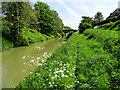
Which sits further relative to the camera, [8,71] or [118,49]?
[8,71]

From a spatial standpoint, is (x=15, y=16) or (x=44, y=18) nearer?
(x=15, y=16)

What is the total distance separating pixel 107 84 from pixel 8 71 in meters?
7.27

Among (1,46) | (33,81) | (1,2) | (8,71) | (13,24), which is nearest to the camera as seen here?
(33,81)

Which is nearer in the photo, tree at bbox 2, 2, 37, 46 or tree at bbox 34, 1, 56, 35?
A: tree at bbox 2, 2, 37, 46

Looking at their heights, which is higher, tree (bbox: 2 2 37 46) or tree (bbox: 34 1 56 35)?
tree (bbox: 34 1 56 35)

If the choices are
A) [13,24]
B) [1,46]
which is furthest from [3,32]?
[1,46]

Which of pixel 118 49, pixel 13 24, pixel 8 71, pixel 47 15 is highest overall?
pixel 47 15

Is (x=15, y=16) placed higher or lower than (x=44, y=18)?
lower

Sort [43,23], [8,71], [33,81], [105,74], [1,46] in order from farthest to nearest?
[43,23] → [1,46] → [8,71] → [105,74] → [33,81]

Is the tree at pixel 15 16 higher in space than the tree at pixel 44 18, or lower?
lower

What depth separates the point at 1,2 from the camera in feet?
59.8

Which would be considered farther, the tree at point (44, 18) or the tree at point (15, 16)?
the tree at point (44, 18)

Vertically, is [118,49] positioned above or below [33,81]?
above

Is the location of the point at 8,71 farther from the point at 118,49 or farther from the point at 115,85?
the point at 118,49
